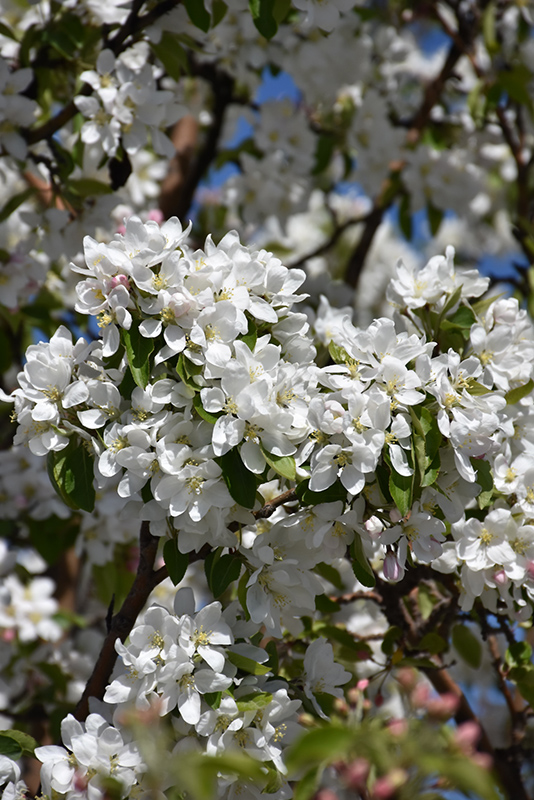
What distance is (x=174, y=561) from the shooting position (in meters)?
1.35

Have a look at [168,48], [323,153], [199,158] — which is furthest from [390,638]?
[199,158]

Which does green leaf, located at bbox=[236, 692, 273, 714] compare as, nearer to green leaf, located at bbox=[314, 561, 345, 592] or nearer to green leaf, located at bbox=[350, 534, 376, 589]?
green leaf, located at bbox=[350, 534, 376, 589]

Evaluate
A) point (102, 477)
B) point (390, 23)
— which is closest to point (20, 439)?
point (102, 477)

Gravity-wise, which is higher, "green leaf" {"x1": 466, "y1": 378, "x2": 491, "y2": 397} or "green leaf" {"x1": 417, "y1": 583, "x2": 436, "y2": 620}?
"green leaf" {"x1": 466, "y1": 378, "x2": 491, "y2": 397}

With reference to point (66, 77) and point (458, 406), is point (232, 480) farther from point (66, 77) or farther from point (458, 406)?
point (66, 77)

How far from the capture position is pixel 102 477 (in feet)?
4.42

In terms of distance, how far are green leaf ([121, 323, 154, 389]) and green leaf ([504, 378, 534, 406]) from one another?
0.68 meters

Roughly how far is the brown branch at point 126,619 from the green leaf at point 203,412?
0.29 metres

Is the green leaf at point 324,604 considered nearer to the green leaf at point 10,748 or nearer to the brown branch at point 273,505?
the brown branch at point 273,505

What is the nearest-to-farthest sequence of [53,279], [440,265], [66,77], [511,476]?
[511,476] < [440,265] < [66,77] < [53,279]

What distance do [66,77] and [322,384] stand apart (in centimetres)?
151

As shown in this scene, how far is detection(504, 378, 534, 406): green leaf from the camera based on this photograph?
1.54m

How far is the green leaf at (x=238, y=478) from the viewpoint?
126cm

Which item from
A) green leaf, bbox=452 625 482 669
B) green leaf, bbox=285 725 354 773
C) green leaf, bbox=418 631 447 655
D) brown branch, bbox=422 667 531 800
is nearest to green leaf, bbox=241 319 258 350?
green leaf, bbox=285 725 354 773
